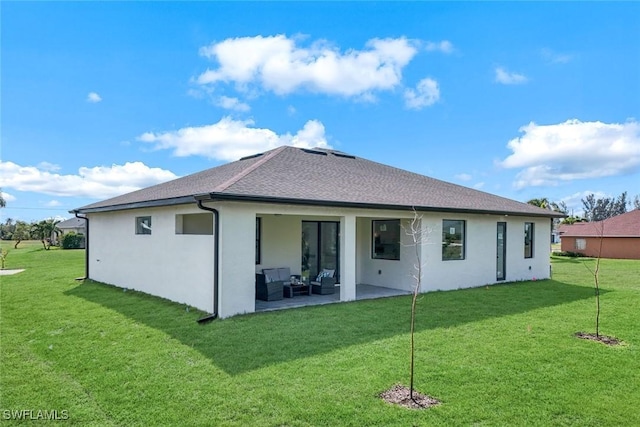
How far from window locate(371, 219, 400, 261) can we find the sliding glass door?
1.31 metres

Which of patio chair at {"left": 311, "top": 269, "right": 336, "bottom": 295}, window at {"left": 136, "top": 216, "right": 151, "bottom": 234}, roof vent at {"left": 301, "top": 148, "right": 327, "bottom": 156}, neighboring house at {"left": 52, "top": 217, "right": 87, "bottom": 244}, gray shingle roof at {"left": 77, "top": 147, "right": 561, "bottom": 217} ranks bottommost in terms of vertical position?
patio chair at {"left": 311, "top": 269, "right": 336, "bottom": 295}

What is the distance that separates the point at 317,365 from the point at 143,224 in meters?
8.70

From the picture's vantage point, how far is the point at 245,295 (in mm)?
8383

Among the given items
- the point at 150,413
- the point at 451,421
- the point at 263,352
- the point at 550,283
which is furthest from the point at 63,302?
the point at 550,283

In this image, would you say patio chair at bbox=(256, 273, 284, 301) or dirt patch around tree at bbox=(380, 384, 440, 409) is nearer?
dirt patch around tree at bbox=(380, 384, 440, 409)

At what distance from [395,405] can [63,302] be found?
9.80 metres

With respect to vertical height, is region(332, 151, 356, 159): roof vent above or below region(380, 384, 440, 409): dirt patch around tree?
above

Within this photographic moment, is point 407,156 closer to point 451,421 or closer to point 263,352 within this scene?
point 263,352

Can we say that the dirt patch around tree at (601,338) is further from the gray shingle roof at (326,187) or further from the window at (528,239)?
the window at (528,239)

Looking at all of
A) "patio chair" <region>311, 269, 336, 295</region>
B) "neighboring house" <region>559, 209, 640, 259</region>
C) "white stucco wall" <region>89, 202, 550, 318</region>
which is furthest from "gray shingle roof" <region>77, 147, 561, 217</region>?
"neighboring house" <region>559, 209, 640, 259</region>

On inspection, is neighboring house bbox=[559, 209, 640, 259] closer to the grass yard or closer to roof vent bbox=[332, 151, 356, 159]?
roof vent bbox=[332, 151, 356, 159]

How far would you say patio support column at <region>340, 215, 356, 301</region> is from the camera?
32.9 feet

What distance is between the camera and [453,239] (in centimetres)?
1273

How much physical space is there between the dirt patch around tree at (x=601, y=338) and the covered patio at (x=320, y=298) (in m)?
4.80
